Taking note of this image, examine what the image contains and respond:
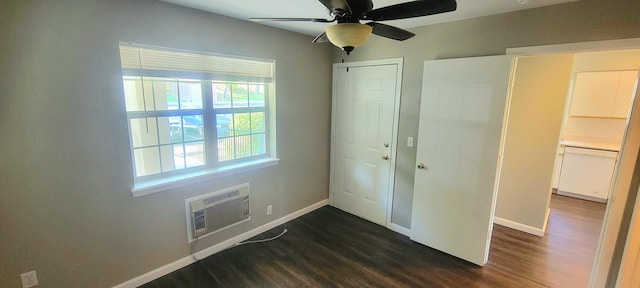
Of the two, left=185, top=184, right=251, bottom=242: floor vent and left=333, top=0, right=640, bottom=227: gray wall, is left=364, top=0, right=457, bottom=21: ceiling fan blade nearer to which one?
left=333, top=0, right=640, bottom=227: gray wall

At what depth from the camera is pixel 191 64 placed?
234 cm

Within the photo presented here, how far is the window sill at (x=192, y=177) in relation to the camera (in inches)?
84.7

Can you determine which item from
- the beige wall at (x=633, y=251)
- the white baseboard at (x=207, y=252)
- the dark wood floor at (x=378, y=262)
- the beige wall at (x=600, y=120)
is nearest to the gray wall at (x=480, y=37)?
the dark wood floor at (x=378, y=262)

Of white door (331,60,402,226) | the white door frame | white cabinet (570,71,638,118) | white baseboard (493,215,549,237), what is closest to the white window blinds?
white door (331,60,402,226)

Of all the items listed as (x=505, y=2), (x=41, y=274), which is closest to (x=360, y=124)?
(x=505, y=2)

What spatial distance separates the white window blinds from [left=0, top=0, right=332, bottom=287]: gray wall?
2.7 inches

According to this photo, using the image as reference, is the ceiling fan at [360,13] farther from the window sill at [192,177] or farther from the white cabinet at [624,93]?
the white cabinet at [624,93]

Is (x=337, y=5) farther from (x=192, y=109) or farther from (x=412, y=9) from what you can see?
(x=192, y=109)

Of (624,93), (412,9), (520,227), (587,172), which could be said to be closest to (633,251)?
(520,227)

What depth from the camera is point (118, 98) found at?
1.96 metres

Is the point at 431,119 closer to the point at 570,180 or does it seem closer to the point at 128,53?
the point at 128,53

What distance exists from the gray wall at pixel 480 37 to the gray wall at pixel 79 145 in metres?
1.78

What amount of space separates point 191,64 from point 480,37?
263cm

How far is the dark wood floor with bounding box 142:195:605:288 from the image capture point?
2334 mm
